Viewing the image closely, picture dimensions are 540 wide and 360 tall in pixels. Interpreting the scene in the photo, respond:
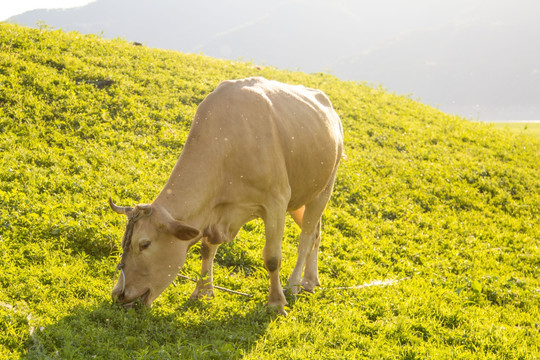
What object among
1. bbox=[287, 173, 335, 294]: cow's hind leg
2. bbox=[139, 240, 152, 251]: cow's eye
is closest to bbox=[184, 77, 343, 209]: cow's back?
bbox=[287, 173, 335, 294]: cow's hind leg

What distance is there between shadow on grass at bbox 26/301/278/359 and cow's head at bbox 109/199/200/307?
0.31 meters

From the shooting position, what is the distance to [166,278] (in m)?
5.59

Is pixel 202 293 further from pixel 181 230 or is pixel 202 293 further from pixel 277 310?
pixel 181 230

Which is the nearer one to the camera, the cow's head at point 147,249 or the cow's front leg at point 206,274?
the cow's head at point 147,249

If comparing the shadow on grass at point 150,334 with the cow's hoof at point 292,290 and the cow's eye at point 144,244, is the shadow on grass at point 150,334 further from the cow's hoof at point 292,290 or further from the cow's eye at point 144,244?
the cow's hoof at point 292,290

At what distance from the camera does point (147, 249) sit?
538 centimetres

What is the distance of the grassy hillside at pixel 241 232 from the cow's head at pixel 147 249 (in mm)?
394

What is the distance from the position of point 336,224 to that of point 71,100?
22.9ft

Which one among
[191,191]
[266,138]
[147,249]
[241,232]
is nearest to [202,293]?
[147,249]

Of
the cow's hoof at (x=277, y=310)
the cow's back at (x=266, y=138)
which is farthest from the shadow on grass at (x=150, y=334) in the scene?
the cow's back at (x=266, y=138)

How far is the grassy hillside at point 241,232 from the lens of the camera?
580cm

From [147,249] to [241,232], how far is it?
3.91 metres

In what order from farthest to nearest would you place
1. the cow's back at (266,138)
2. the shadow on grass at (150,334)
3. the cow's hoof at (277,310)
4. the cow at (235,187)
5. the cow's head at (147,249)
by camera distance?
the cow's hoof at (277,310), the cow's back at (266,138), the cow at (235,187), the cow's head at (147,249), the shadow on grass at (150,334)

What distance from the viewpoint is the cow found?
540 centimetres
